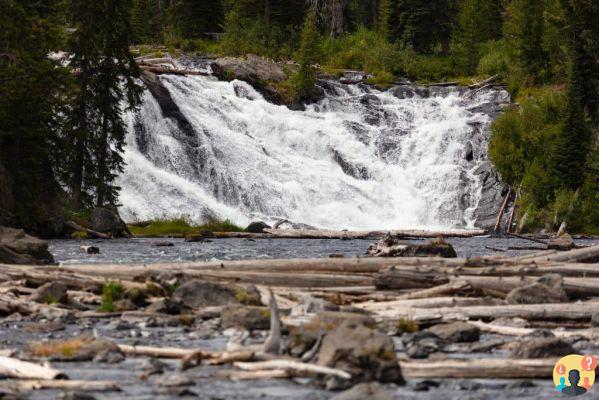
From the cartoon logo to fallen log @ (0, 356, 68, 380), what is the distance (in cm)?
625

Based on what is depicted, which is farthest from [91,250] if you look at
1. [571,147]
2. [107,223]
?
[571,147]

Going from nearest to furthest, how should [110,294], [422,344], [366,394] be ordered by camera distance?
[366,394] → [422,344] → [110,294]

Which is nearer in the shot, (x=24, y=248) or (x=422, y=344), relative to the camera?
(x=422, y=344)

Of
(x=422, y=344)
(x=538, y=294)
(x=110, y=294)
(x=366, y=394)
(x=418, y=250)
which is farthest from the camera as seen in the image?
(x=418, y=250)

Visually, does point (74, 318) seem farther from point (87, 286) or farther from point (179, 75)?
point (179, 75)

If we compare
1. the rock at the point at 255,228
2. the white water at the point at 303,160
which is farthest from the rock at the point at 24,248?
the white water at the point at 303,160

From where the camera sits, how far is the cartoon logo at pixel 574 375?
11336mm

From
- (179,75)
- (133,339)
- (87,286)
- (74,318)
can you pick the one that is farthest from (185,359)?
(179,75)

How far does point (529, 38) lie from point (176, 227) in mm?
37954

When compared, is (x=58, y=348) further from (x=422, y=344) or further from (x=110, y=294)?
(x=422, y=344)

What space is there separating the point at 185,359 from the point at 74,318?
14.5 feet

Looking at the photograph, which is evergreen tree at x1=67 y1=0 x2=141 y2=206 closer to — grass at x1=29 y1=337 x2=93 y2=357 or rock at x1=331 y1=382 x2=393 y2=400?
grass at x1=29 y1=337 x2=93 y2=357

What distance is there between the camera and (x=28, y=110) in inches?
1502

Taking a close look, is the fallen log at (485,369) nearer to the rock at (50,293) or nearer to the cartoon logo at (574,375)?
the cartoon logo at (574,375)
